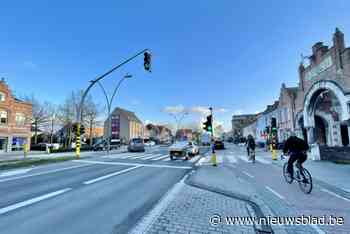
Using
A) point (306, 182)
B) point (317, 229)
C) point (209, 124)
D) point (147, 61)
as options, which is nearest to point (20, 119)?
point (147, 61)

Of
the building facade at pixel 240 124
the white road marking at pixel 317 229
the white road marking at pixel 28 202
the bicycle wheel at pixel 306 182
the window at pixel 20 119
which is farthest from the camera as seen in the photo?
the building facade at pixel 240 124

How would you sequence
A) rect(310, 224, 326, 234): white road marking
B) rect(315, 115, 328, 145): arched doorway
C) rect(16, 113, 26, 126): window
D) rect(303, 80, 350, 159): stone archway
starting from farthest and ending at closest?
rect(16, 113, 26, 126): window → rect(315, 115, 328, 145): arched doorway → rect(303, 80, 350, 159): stone archway → rect(310, 224, 326, 234): white road marking

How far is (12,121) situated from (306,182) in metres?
42.1

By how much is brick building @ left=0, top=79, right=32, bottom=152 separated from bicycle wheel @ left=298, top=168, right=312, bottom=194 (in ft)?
134

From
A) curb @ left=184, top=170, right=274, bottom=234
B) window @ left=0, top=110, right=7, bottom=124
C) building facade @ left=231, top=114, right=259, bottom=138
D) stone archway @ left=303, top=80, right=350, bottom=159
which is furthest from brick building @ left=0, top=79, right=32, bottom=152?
building facade @ left=231, top=114, right=259, bottom=138

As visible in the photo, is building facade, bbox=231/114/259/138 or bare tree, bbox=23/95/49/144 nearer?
bare tree, bbox=23/95/49/144

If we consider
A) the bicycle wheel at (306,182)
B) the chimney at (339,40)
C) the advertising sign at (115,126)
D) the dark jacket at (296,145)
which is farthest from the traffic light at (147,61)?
the advertising sign at (115,126)

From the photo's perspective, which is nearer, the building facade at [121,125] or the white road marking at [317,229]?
the white road marking at [317,229]

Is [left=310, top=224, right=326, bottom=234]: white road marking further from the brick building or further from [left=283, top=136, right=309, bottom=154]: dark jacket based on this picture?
the brick building

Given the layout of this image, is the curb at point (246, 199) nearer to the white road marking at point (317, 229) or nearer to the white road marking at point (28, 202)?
the white road marking at point (317, 229)

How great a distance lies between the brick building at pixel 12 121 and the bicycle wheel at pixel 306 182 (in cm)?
4083

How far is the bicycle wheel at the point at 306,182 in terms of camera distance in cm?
636

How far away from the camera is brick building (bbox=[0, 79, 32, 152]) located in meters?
32.3

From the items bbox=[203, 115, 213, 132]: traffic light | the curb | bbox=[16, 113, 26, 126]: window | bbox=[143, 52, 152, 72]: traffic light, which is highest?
bbox=[143, 52, 152, 72]: traffic light
